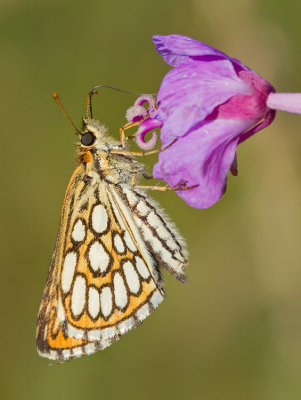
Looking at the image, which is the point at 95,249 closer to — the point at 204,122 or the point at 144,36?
the point at 204,122

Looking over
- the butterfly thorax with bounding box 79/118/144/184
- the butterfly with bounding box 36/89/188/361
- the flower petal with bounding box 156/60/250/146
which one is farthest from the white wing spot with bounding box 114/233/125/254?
the flower petal with bounding box 156/60/250/146

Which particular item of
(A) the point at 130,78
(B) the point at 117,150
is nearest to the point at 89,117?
(B) the point at 117,150

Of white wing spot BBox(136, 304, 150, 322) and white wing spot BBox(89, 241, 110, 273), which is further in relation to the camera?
white wing spot BBox(89, 241, 110, 273)

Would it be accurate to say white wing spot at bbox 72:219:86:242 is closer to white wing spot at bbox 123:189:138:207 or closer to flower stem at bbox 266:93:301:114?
white wing spot at bbox 123:189:138:207

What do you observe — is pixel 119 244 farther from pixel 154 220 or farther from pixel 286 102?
pixel 286 102

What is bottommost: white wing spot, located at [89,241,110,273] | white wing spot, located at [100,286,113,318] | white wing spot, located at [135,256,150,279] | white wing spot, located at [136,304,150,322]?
white wing spot, located at [136,304,150,322]

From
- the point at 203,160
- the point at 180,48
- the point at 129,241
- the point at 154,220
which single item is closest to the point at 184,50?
the point at 180,48
